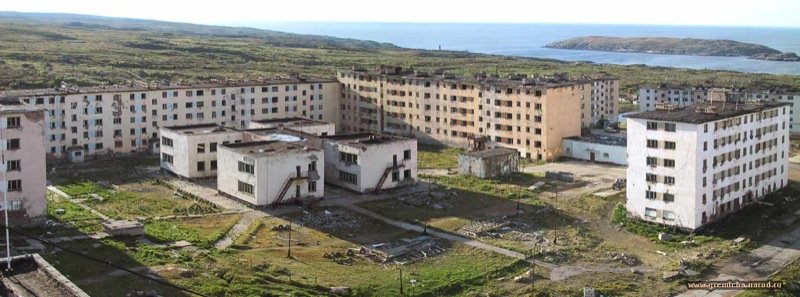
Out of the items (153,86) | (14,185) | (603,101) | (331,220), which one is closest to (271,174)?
(331,220)

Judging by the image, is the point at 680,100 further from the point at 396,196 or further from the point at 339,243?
the point at 339,243

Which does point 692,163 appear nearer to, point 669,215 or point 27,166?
point 669,215

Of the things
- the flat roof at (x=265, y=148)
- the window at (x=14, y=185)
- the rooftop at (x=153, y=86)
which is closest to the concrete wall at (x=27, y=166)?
the window at (x=14, y=185)

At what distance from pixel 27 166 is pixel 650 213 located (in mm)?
31305

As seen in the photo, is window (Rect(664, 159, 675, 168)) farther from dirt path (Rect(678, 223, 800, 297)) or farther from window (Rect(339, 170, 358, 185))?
window (Rect(339, 170, 358, 185))

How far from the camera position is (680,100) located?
94188mm

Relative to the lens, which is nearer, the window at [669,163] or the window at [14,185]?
the window at [14,185]

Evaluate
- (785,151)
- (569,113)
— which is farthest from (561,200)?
(569,113)

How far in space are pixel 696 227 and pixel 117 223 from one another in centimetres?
2850

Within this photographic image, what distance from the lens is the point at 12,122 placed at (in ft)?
138

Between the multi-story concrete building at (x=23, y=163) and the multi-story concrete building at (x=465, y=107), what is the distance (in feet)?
124

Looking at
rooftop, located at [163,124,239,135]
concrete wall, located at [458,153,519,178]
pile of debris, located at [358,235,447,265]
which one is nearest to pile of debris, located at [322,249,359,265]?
pile of debris, located at [358,235,447,265]

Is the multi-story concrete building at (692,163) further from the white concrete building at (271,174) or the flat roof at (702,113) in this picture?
the white concrete building at (271,174)

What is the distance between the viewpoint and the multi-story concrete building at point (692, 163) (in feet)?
145
